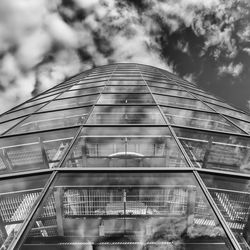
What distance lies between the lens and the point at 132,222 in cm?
396

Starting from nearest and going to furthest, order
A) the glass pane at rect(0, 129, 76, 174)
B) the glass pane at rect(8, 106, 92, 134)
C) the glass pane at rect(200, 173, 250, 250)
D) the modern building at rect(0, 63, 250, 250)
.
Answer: the modern building at rect(0, 63, 250, 250) < the glass pane at rect(200, 173, 250, 250) < the glass pane at rect(0, 129, 76, 174) < the glass pane at rect(8, 106, 92, 134)

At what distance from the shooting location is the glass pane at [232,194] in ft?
10.6

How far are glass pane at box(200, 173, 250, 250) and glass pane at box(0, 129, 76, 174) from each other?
2310 mm

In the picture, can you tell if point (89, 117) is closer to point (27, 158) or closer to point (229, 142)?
point (27, 158)

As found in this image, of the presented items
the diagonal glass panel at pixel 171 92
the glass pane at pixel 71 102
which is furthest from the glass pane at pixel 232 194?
the diagonal glass panel at pixel 171 92

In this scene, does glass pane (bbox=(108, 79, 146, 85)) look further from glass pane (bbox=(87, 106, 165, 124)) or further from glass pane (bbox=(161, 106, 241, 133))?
glass pane (bbox=(161, 106, 241, 133))

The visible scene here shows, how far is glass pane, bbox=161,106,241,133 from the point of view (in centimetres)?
591

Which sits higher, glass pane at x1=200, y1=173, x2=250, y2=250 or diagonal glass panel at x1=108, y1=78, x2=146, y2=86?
diagonal glass panel at x1=108, y1=78, x2=146, y2=86

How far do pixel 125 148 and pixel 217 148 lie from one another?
191cm

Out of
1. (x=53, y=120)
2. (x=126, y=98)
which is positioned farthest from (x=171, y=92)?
(x=53, y=120)

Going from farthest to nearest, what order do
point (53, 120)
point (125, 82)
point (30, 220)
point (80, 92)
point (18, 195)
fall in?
point (125, 82), point (80, 92), point (53, 120), point (18, 195), point (30, 220)

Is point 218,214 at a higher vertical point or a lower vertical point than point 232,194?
higher

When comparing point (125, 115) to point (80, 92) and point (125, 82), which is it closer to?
point (80, 92)

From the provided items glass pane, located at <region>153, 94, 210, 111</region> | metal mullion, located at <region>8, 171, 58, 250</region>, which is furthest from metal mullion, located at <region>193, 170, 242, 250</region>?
glass pane, located at <region>153, 94, 210, 111</region>
